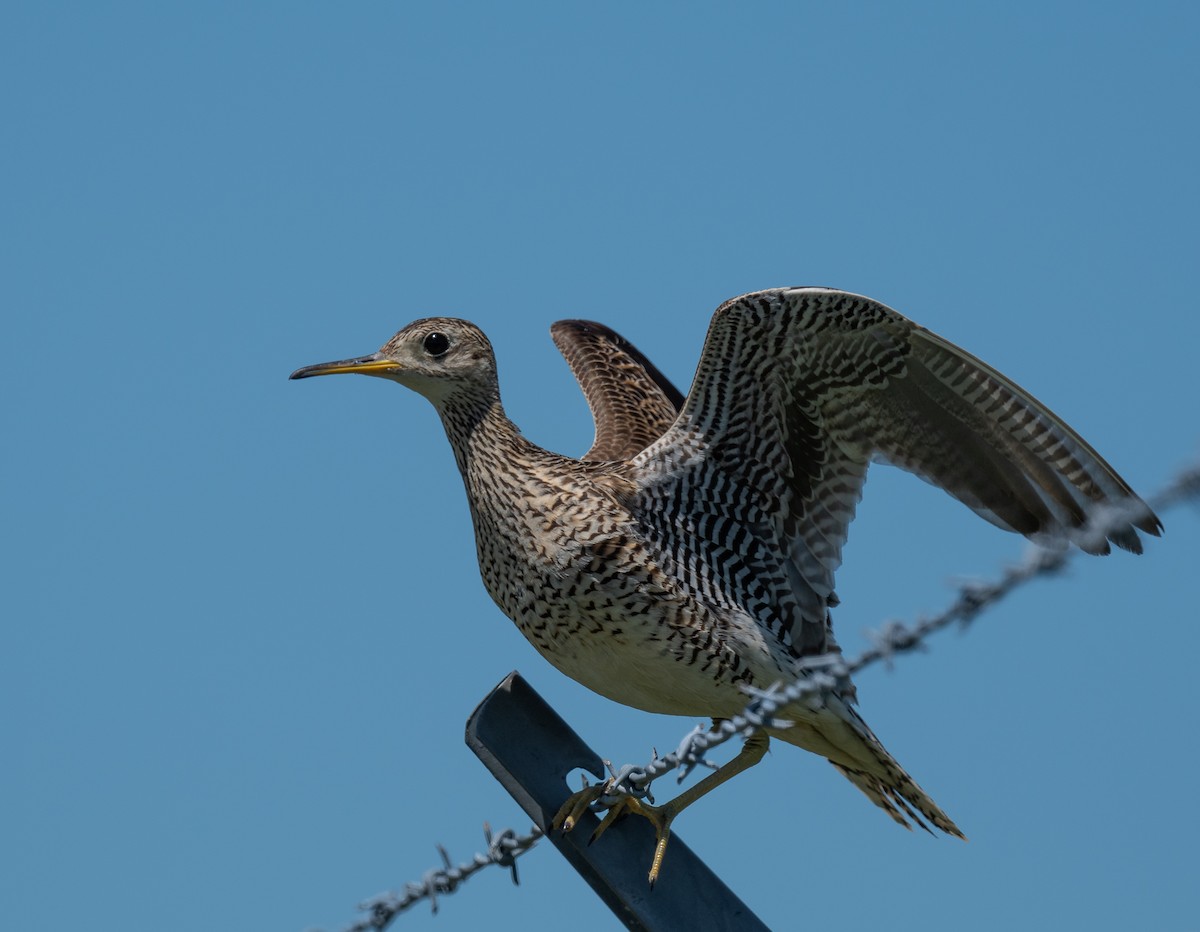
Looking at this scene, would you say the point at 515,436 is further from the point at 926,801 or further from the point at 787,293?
the point at 926,801

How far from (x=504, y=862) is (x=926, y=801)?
2.96m

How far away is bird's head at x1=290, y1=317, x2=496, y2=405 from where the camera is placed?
7578 millimetres

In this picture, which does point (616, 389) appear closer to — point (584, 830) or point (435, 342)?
point (435, 342)

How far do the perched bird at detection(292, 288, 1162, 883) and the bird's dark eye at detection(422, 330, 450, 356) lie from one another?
1.19 feet

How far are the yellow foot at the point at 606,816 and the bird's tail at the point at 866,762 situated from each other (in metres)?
1.69

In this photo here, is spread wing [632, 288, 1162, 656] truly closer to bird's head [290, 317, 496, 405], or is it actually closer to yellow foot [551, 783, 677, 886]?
bird's head [290, 317, 496, 405]

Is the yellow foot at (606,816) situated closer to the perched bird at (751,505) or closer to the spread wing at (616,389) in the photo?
the perched bird at (751,505)

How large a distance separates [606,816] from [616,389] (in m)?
4.66

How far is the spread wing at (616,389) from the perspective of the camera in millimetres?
8852

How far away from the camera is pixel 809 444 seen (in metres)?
7.01

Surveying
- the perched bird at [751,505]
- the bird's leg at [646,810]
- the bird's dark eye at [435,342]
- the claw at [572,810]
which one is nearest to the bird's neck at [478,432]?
the perched bird at [751,505]

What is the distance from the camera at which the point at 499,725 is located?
4.89 metres

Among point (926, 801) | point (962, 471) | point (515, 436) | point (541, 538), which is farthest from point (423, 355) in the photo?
point (926, 801)

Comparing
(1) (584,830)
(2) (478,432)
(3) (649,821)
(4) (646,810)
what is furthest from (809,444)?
(1) (584,830)
